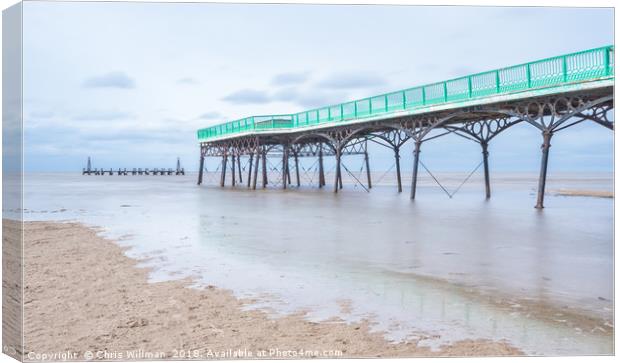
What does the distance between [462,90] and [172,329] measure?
18.2 m

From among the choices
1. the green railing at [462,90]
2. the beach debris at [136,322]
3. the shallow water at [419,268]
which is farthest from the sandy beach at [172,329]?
the green railing at [462,90]

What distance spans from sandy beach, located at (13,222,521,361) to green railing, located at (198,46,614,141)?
12.2 metres

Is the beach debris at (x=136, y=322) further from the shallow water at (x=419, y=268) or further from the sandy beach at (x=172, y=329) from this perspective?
the shallow water at (x=419, y=268)

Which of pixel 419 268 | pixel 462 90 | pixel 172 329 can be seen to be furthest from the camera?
pixel 462 90

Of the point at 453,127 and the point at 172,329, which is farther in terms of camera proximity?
the point at 453,127

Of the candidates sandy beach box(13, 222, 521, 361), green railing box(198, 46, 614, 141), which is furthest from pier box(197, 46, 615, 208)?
sandy beach box(13, 222, 521, 361)

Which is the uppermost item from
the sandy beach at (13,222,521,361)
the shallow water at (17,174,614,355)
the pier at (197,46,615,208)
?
the pier at (197,46,615,208)

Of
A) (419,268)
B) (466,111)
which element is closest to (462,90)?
(466,111)

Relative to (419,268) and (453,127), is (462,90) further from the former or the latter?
(419,268)

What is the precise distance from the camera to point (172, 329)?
5688 millimetres

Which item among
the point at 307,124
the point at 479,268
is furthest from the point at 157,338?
the point at 307,124

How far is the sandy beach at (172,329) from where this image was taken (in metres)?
5.17

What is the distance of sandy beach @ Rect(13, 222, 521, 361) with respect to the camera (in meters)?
5.17

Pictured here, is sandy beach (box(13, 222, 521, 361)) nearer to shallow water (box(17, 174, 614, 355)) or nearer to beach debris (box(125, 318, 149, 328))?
beach debris (box(125, 318, 149, 328))
